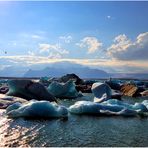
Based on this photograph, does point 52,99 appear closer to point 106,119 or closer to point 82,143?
point 106,119

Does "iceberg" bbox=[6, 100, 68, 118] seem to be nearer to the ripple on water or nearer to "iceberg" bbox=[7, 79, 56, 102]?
the ripple on water

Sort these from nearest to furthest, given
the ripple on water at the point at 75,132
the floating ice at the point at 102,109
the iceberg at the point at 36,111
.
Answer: the ripple on water at the point at 75,132
the iceberg at the point at 36,111
the floating ice at the point at 102,109

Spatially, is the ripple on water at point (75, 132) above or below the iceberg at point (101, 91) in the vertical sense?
below

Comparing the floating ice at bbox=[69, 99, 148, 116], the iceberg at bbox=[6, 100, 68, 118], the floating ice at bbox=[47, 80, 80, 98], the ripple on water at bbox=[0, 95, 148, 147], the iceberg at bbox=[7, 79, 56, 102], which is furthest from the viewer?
the floating ice at bbox=[47, 80, 80, 98]

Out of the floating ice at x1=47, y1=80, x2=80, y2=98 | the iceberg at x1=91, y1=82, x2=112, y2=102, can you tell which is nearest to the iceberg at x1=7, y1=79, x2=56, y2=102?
the iceberg at x1=91, y1=82, x2=112, y2=102

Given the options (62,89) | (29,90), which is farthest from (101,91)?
(62,89)

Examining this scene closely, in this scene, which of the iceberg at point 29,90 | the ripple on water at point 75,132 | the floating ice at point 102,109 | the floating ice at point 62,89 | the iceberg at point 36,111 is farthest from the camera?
the floating ice at point 62,89

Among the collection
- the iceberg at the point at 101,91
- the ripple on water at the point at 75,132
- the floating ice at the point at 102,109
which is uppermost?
the iceberg at the point at 101,91

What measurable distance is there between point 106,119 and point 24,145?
933 cm

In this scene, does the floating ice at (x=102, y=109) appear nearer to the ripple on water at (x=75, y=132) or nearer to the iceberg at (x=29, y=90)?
the ripple on water at (x=75, y=132)

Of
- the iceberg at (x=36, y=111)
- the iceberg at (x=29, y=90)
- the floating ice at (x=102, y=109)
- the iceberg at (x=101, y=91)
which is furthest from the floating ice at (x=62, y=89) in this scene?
the iceberg at (x=36, y=111)

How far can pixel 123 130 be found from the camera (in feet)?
63.1

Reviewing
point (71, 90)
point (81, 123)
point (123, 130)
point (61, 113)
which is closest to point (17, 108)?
point (61, 113)

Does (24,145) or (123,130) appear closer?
(24,145)
